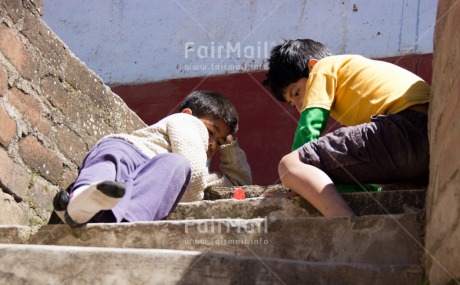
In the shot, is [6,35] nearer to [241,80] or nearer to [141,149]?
[141,149]

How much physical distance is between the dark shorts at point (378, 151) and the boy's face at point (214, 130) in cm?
141

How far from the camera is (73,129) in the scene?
173 inches

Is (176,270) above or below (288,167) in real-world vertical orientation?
above

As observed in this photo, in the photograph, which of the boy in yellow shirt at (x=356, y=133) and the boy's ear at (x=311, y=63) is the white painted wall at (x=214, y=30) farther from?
the boy in yellow shirt at (x=356, y=133)

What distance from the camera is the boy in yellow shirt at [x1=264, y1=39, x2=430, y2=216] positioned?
121 inches

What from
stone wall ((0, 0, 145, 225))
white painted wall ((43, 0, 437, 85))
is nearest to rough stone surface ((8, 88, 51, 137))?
stone wall ((0, 0, 145, 225))

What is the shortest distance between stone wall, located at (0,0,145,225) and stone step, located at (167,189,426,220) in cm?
73

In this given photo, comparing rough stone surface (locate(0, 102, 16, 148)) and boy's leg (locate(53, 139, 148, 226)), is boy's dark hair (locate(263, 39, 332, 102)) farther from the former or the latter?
rough stone surface (locate(0, 102, 16, 148))

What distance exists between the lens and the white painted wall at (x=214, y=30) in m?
6.61

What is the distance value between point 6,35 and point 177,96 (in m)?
3.05

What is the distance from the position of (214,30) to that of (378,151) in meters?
4.08

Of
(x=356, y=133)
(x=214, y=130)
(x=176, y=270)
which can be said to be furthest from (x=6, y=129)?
(x=176, y=270)

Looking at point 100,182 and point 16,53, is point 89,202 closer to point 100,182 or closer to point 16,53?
point 100,182

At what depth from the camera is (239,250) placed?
8.31 feet
